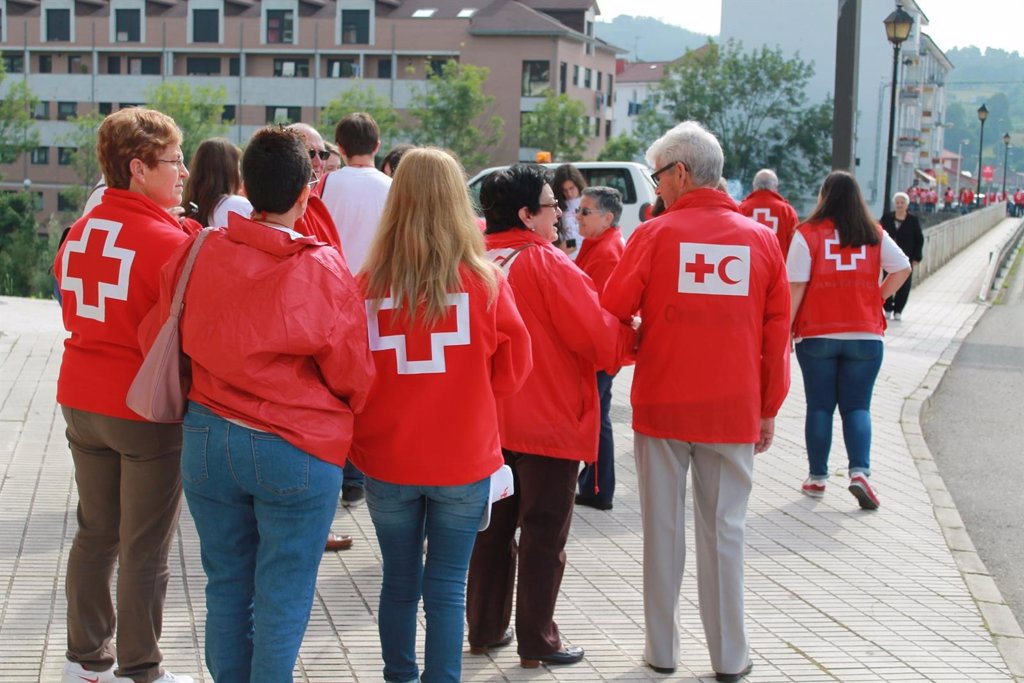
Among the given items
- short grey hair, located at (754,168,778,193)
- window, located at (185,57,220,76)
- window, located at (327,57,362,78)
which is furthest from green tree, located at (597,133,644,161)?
short grey hair, located at (754,168,778,193)

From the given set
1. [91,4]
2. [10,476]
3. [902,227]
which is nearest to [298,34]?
[91,4]

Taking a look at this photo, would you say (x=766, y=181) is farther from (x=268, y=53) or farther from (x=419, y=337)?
(x=268, y=53)

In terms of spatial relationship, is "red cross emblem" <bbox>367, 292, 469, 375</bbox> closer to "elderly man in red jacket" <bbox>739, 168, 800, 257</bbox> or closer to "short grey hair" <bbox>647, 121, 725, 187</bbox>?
"short grey hair" <bbox>647, 121, 725, 187</bbox>

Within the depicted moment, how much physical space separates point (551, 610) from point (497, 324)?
1.40 m

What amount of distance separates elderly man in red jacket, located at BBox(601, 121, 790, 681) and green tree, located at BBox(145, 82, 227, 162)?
254ft

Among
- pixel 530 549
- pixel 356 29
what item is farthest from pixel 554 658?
pixel 356 29

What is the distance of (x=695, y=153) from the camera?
4.86m

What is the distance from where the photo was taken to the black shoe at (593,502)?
Result: 7.47 metres

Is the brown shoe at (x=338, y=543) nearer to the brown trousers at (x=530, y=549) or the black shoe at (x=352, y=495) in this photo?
the black shoe at (x=352, y=495)

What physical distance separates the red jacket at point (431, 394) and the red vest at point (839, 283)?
13.8 feet

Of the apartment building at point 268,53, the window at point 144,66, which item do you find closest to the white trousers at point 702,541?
the apartment building at point 268,53

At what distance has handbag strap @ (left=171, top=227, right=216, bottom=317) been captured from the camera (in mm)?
3613

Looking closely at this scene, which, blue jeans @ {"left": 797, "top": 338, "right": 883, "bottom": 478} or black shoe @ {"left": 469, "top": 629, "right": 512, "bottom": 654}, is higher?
blue jeans @ {"left": 797, "top": 338, "right": 883, "bottom": 478}

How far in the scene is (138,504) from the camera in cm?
411
